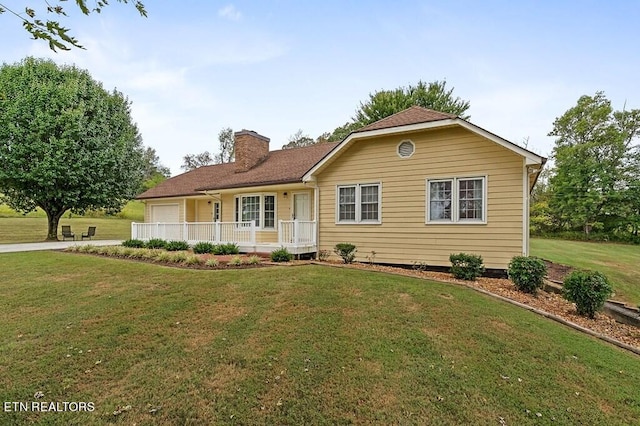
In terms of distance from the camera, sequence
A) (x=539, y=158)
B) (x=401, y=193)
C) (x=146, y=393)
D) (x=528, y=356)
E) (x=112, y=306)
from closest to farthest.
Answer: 1. (x=146, y=393)
2. (x=528, y=356)
3. (x=112, y=306)
4. (x=539, y=158)
5. (x=401, y=193)

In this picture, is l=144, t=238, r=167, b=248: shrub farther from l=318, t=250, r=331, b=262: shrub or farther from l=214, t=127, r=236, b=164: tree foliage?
l=214, t=127, r=236, b=164: tree foliage

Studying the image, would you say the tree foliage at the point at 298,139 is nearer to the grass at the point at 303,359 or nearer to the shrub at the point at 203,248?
the shrub at the point at 203,248

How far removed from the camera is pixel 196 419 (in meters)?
3.24

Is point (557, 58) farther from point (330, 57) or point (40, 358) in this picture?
point (40, 358)

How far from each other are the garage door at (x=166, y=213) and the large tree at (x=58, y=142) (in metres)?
4.06

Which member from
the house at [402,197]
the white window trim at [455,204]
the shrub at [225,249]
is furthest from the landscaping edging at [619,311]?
the shrub at [225,249]

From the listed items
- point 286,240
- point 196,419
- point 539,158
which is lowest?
point 196,419

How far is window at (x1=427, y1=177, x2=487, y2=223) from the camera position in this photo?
9633 millimetres

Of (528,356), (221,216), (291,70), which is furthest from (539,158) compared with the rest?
(221,216)

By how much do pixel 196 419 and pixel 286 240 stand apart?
9026 mm

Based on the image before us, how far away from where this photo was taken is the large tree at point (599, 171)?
2706 cm

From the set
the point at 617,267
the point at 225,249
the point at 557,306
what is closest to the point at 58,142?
the point at 225,249

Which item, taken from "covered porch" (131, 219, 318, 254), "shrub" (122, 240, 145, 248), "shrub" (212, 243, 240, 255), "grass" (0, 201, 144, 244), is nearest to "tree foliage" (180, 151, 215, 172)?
"grass" (0, 201, 144, 244)

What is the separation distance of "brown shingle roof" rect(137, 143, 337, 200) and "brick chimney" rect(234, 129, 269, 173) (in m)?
0.38
